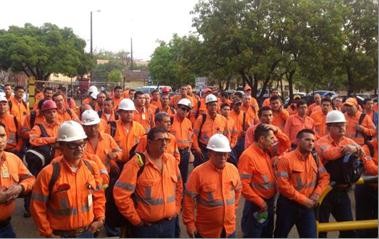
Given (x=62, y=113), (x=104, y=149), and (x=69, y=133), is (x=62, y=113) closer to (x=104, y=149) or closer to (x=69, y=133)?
(x=104, y=149)

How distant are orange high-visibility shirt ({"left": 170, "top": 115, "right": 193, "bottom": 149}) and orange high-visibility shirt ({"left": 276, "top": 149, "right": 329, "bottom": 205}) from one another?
130 inches

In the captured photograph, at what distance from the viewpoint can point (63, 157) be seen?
4.12 meters

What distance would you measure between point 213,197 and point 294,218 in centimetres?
102

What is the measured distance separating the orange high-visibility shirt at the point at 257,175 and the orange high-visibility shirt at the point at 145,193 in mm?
983

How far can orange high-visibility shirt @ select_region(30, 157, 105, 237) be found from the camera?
13.1ft

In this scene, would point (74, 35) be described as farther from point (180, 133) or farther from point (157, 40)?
point (180, 133)

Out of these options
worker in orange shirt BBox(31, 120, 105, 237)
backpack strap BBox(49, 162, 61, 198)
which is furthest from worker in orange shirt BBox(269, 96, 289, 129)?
backpack strap BBox(49, 162, 61, 198)

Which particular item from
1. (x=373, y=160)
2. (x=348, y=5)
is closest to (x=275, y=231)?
(x=373, y=160)

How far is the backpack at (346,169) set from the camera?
4.99 metres

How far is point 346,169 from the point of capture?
16.7ft

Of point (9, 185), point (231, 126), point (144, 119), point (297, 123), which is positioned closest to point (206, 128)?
point (231, 126)

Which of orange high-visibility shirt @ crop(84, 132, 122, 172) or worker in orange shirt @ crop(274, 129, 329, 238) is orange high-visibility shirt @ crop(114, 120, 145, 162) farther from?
worker in orange shirt @ crop(274, 129, 329, 238)

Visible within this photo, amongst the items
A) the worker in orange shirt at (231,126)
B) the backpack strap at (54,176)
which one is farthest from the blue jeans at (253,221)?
the worker in orange shirt at (231,126)

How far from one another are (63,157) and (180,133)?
4.29 metres
